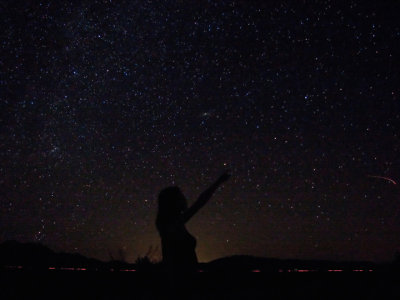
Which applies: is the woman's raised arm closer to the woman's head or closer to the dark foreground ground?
the woman's head

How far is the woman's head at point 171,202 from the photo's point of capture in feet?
9.98

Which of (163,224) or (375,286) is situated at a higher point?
(163,224)

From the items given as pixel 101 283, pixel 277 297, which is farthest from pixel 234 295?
pixel 101 283

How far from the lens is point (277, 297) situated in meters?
3.11

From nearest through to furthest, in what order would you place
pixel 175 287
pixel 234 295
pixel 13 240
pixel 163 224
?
pixel 175 287
pixel 163 224
pixel 234 295
pixel 13 240

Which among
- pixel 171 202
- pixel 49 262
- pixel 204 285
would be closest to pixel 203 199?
pixel 171 202

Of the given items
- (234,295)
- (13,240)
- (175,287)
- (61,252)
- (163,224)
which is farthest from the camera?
(13,240)

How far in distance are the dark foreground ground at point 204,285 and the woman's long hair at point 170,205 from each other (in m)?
0.44

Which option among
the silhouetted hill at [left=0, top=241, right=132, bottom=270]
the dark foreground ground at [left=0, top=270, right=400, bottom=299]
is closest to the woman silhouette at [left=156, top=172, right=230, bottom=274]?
the dark foreground ground at [left=0, top=270, right=400, bottom=299]

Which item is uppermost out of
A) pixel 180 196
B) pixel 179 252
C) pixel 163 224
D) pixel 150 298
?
pixel 180 196

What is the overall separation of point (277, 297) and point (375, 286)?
0.71 meters

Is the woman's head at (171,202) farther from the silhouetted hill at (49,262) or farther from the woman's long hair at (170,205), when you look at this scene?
A: the silhouetted hill at (49,262)

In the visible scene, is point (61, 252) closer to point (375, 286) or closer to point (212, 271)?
point (212, 271)

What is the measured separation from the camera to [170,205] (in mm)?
3055
